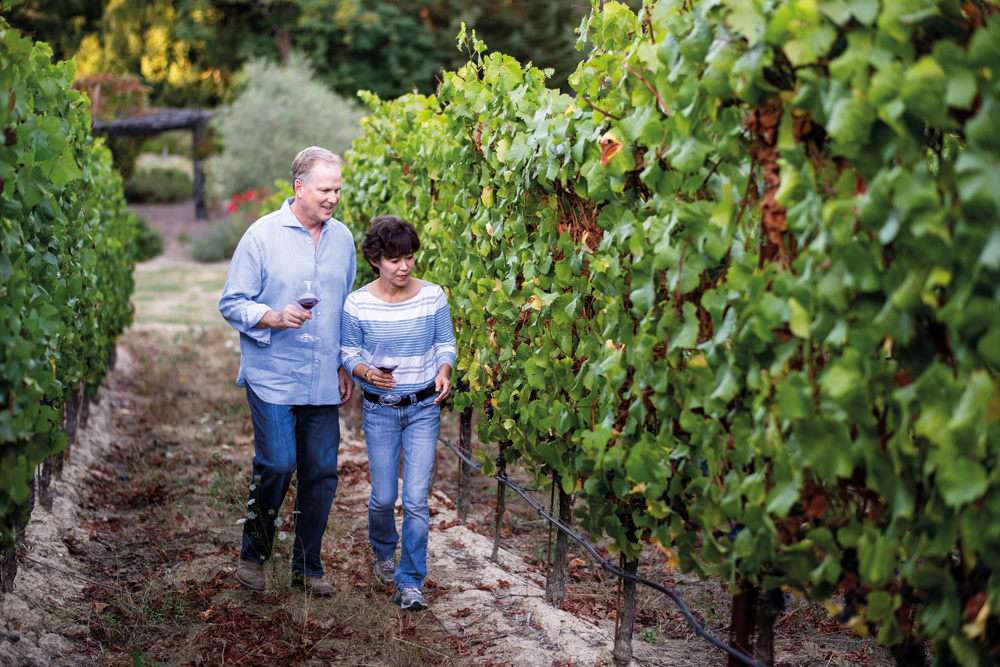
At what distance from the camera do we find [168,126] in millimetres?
27094

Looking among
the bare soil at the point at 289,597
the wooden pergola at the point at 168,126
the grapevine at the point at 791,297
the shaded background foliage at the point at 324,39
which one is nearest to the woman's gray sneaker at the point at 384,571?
the bare soil at the point at 289,597

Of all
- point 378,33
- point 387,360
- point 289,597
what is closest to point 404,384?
point 387,360

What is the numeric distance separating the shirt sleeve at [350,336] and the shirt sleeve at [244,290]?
14.5 inches

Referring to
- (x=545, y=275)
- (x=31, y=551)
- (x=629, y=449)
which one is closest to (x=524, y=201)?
(x=545, y=275)

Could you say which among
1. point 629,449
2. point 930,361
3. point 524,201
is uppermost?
point 930,361

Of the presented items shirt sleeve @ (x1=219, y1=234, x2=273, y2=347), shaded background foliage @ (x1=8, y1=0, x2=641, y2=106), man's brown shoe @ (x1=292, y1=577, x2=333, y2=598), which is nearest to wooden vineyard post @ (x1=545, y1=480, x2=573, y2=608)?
man's brown shoe @ (x1=292, y1=577, x2=333, y2=598)

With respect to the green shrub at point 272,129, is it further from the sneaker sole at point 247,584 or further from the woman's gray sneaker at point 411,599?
the woman's gray sneaker at point 411,599

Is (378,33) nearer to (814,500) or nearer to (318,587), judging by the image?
(318,587)

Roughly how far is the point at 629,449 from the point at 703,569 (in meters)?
0.50

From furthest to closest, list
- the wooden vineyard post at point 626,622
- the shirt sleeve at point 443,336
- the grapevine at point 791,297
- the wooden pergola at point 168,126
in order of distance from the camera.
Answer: the wooden pergola at point 168,126 < the shirt sleeve at point 443,336 < the wooden vineyard post at point 626,622 < the grapevine at point 791,297

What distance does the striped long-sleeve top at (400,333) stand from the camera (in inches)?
164

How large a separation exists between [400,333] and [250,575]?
58.1 inches

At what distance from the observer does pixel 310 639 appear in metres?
3.88

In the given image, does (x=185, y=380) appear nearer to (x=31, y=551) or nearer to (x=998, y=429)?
(x=31, y=551)
